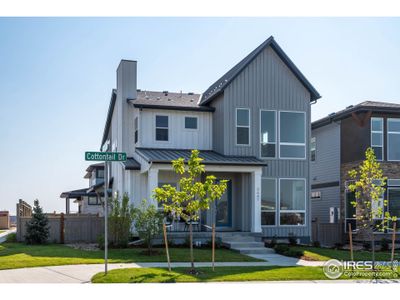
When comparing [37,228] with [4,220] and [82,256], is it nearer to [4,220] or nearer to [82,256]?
[82,256]

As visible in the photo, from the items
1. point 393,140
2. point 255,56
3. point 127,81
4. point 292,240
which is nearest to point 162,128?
point 127,81

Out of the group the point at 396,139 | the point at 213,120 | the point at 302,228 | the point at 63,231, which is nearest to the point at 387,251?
the point at 302,228

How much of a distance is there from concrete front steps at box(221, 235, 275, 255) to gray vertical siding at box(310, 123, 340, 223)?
319 inches

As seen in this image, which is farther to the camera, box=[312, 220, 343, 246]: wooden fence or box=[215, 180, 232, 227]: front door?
box=[312, 220, 343, 246]: wooden fence

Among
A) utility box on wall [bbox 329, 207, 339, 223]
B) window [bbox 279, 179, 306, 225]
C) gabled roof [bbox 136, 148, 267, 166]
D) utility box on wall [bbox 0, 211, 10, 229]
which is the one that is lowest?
utility box on wall [bbox 0, 211, 10, 229]

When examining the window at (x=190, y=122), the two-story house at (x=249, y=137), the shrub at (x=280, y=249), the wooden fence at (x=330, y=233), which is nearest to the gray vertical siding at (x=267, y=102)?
the two-story house at (x=249, y=137)

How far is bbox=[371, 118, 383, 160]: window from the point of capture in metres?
25.5

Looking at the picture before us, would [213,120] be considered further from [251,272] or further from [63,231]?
[251,272]

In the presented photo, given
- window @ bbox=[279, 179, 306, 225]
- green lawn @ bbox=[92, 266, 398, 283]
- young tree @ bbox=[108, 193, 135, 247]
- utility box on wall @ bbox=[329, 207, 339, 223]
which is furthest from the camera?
utility box on wall @ bbox=[329, 207, 339, 223]

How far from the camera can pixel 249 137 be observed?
23125 millimetres

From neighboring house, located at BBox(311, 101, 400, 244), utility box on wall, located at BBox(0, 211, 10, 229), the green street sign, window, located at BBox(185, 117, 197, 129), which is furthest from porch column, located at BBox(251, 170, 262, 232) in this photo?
utility box on wall, located at BBox(0, 211, 10, 229)

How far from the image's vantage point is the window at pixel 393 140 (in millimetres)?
25719

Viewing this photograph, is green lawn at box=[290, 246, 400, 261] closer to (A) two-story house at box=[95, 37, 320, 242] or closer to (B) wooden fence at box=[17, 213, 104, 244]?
(A) two-story house at box=[95, 37, 320, 242]

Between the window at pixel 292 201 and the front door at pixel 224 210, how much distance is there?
2196 millimetres
